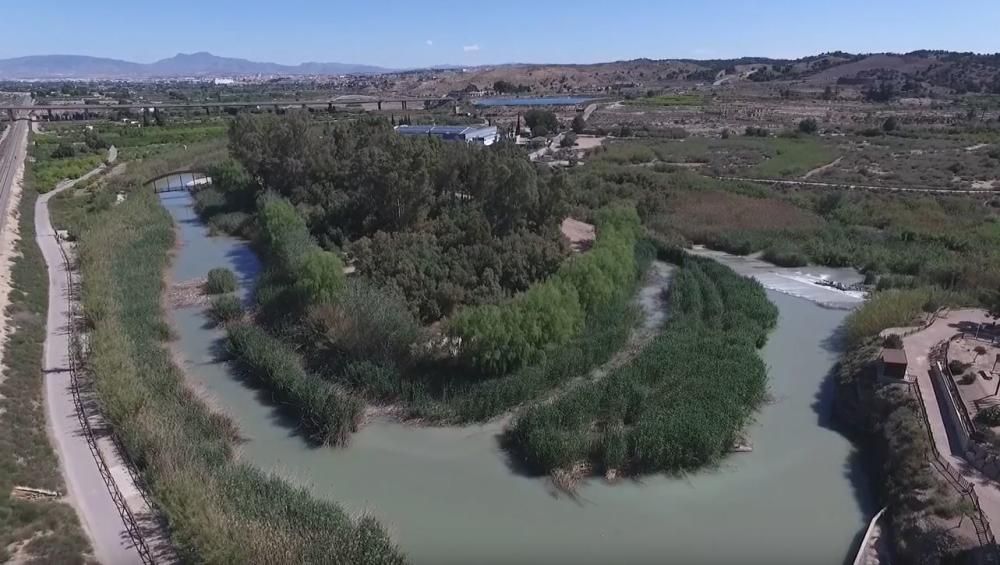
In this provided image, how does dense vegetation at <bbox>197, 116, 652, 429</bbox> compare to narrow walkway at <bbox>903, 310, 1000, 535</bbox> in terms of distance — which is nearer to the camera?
narrow walkway at <bbox>903, 310, 1000, 535</bbox>

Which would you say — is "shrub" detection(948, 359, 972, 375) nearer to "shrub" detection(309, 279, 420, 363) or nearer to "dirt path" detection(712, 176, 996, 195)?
"shrub" detection(309, 279, 420, 363)

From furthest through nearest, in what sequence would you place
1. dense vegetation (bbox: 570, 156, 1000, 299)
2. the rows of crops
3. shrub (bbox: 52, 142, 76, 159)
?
shrub (bbox: 52, 142, 76, 159)
dense vegetation (bbox: 570, 156, 1000, 299)
the rows of crops

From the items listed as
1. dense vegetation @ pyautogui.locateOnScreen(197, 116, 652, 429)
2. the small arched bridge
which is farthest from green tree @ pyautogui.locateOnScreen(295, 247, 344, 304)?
the small arched bridge

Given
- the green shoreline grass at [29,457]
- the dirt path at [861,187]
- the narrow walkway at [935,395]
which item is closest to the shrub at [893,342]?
the narrow walkway at [935,395]

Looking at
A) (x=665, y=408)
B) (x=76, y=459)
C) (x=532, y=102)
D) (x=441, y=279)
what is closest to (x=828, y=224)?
(x=441, y=279)

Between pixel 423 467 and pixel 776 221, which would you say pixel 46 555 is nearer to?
pixel 423 467

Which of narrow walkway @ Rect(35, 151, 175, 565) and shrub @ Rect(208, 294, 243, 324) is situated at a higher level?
shrub @ Rect(208, 294, 243, 324)

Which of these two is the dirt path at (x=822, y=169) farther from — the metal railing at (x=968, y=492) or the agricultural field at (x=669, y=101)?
the agricultural field at (x=669, y=101)
